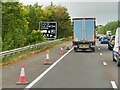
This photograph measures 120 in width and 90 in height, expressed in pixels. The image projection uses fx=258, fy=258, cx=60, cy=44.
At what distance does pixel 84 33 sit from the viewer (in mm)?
25609

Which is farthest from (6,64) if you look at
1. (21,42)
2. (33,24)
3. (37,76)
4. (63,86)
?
(33,24)

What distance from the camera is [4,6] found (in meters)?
35.8

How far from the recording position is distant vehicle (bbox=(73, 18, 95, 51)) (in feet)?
83.5

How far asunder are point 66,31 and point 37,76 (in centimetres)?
5374

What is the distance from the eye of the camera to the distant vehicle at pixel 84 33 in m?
25.4

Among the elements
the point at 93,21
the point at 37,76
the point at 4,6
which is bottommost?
the point at 37,76

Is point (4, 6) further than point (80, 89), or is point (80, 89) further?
point (4, 6)

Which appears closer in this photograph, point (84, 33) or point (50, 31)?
point (84, 33)

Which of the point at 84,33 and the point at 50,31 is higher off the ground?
the point at 50,31

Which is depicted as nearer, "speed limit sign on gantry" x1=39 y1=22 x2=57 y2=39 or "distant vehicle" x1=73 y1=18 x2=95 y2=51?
"distant vehicle" x1=73 y1=18 x2=95 y2=51

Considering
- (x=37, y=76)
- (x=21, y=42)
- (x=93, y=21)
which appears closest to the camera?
(x=37, y=76)

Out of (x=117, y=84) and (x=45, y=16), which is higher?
(x=45, y=16)

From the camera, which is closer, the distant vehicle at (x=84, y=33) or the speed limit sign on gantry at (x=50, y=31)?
the distant vehicle at (x=84, y=33)

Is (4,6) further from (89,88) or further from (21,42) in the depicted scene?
(89,88)
